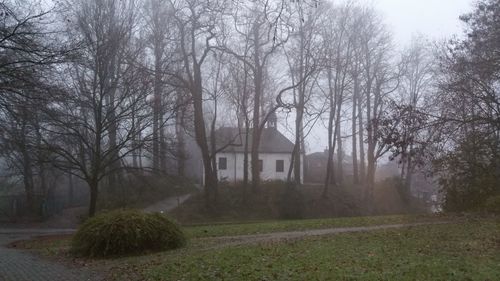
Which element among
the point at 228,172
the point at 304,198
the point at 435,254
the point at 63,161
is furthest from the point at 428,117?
the point at 228,172

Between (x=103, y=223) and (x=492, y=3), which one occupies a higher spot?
(x=492, y=3)

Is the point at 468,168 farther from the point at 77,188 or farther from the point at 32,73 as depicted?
the point at 77,188

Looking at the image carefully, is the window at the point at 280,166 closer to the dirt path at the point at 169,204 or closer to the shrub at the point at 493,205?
the dirt path at the point at 169,204

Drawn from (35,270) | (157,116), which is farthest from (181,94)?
(35,270)

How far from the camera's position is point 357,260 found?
1130 centimetres

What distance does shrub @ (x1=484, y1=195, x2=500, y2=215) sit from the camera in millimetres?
22812

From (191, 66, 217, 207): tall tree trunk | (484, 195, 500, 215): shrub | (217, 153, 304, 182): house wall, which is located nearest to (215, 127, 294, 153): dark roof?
(217, 153, 304, 182): house wall

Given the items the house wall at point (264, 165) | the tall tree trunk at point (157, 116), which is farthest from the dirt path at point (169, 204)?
the house wall at point (264, 165)

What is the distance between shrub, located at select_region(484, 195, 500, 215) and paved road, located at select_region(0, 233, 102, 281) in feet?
54.4

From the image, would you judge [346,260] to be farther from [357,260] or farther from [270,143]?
[270,143]

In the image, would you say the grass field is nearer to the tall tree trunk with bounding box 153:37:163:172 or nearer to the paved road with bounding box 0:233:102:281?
the paved road with bounding box 0:233:102:281

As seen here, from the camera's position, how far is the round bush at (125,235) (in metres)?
16.1

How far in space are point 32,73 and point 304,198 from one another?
36432 millimetres

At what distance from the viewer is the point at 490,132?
799 inches
